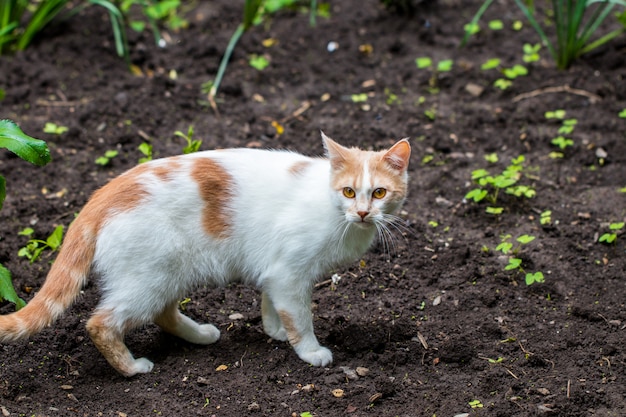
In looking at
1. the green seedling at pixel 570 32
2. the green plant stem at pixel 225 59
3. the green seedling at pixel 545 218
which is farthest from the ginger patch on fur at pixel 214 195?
the green seedling at pixel 570 32

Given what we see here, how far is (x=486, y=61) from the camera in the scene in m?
5.97

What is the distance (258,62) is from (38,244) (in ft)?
8.17

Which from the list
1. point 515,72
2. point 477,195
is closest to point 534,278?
point 477,195

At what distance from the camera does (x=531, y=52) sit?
5992 millimetres

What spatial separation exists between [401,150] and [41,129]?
2.99 metres

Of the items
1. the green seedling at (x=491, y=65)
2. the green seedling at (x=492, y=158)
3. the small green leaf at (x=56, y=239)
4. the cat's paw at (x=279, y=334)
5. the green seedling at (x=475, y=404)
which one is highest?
the green seedling at (x=491, y=65)

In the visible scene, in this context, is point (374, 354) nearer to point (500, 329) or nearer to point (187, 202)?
point (500, 329)

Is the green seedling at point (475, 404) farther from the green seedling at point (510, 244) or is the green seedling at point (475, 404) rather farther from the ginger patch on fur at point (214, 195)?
the ginger patch on fur at point (214, 195)

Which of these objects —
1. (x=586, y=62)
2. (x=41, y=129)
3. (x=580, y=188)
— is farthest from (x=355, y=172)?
(x=586, y=62)

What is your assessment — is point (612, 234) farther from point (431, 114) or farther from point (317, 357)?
point (317, 357)

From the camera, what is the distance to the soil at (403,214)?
3.27 m

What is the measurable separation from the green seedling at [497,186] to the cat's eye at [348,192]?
4.58 feet

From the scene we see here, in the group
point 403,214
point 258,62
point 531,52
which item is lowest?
point 403,214

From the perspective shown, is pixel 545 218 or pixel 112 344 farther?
pixel 545 218
